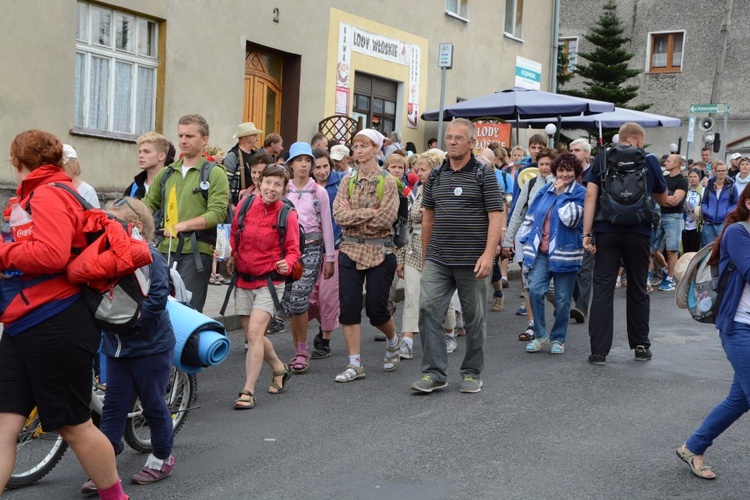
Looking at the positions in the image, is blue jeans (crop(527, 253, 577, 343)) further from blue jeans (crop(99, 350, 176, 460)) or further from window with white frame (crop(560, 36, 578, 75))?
window with white frame (crop(560, 36, 578, 75))

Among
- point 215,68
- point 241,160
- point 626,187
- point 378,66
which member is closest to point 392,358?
point 626,187

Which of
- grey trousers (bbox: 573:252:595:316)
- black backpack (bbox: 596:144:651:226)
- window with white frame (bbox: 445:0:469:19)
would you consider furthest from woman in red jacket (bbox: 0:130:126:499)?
window with white frame (bbox: 445:0:469:19)

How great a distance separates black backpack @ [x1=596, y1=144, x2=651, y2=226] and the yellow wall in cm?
1110

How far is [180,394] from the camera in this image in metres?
6.23

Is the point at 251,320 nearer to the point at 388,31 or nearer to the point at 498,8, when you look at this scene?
the point at 388,31

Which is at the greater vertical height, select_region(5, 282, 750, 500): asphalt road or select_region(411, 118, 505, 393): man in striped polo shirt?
select_region(411, 118, 505, 393): man in striped polo shirt

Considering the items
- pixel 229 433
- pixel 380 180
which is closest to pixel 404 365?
pixel 380 180

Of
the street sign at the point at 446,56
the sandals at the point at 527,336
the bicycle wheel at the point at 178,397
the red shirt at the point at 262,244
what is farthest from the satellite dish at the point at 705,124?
the bicycle wheel at the point at 178,397

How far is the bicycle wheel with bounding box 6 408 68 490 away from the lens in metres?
5.23

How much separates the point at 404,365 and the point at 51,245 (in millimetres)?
4972

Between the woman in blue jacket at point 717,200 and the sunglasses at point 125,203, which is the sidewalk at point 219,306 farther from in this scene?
the woman in blue jacket at point 717,200

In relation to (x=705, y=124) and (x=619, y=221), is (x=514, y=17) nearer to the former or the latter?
(x=705, y=124)

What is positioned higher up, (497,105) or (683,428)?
(497,105)

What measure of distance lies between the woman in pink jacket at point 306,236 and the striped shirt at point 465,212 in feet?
3.90
